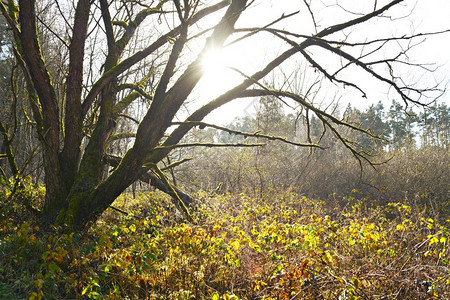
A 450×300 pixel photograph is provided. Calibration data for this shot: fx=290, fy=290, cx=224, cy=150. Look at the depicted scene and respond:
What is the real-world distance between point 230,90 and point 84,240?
294 cm

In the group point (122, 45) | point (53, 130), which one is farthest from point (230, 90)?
point (53, 130)

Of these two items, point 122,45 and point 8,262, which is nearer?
point 8,262

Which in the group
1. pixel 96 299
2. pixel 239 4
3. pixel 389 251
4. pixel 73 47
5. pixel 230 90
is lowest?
pixel 96 299

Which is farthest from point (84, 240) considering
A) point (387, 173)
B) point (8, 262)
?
point (387, 173)

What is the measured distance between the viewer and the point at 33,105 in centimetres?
427

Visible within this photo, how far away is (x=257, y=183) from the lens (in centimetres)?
1237

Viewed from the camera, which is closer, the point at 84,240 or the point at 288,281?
the point at 288,281

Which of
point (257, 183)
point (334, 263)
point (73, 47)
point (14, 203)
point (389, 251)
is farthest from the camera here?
point (257, 183)

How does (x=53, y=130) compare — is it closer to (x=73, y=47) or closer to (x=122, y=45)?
(x=73, y=47)

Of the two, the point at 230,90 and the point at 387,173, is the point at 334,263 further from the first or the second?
the point at 387,173

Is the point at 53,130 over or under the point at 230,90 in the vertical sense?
under

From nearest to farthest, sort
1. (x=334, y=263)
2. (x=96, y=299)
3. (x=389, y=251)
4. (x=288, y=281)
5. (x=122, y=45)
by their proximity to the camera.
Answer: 1. (x=96, y=299)
2. (x=288, y=281)
3. (x=334, y=263)
4. (x=389, y=251)
5. (x=122, y=45)

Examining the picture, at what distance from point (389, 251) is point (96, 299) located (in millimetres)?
3424

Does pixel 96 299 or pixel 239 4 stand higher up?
pixel 239 4
